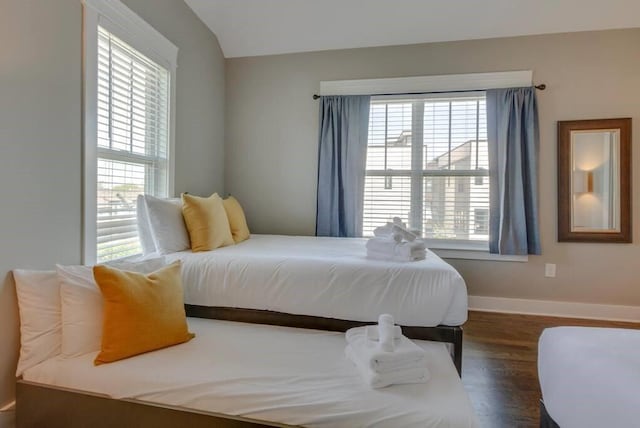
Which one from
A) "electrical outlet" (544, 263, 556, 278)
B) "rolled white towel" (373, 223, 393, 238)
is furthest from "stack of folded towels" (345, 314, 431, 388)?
"electrical outlet" (544, 263, 556, 278)

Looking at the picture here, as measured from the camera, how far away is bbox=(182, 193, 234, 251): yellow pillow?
7.50ft

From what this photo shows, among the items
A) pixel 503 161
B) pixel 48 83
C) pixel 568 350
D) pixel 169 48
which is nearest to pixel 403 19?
pixel 503 161

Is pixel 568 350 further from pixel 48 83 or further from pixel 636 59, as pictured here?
pixel 636 59

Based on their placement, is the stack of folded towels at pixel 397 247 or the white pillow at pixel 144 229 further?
the white pillow at pixel 144 229

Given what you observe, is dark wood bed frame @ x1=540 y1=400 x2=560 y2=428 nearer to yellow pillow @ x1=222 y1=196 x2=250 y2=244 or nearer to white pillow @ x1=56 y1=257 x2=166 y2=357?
white pillow @ x1=56 y1=257 x2=166 y2=357

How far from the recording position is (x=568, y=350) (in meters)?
1.12

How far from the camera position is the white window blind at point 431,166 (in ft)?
10.8

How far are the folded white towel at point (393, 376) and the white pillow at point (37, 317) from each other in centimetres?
140

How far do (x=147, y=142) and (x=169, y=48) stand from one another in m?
0.79

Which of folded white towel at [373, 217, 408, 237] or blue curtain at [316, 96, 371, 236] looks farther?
blue curtain at [316, 96, 371, 236]

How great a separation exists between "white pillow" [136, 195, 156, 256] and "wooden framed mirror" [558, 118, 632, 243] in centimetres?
354

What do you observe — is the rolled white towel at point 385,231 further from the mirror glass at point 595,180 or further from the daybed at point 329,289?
the mirror glass at point 595,180

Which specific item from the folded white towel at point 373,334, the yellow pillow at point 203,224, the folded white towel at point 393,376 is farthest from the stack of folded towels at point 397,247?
the yellow pillow at point 203,224

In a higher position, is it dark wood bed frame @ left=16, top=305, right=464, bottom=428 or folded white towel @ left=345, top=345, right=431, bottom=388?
folded white towel @ left=345, top=345, right=431, bottom=388
